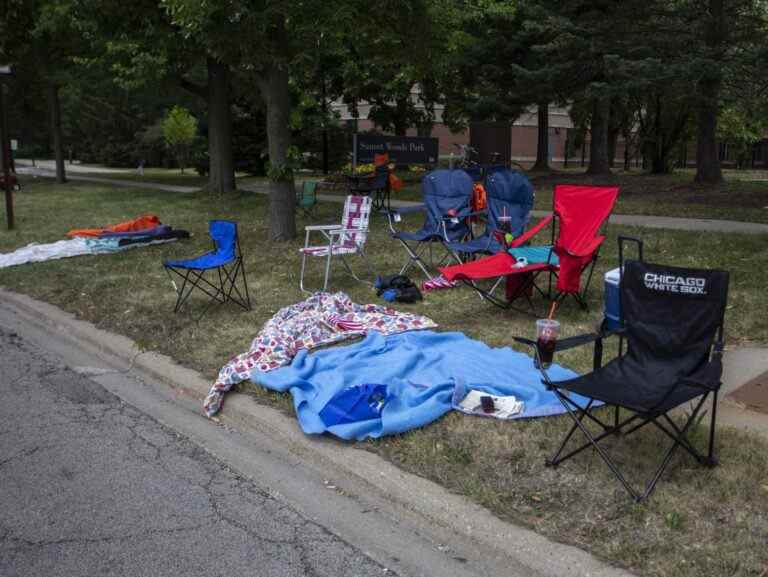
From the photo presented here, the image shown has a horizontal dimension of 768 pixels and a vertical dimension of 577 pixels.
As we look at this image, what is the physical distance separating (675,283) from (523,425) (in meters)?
1.19

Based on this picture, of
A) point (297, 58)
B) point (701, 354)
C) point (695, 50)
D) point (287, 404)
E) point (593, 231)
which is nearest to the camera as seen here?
point (701, 354)

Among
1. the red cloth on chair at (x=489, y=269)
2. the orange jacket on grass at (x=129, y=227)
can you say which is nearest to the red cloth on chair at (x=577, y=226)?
the red cloth on chair at (x=489, y=269)

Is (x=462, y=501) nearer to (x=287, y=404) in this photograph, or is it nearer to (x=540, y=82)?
(x=287, y=404)

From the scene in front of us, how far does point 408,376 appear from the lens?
509 cm

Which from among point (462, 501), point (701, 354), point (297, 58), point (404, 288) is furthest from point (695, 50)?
point (462, 501)

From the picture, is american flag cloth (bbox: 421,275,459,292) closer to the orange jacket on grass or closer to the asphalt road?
the asphalt road

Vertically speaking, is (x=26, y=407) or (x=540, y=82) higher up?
(x=540, y=82)

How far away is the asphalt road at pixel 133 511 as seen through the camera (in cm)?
323

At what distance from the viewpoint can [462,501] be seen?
11.6 ft

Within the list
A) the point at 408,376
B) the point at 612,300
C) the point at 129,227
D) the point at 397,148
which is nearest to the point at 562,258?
the point at 612,300

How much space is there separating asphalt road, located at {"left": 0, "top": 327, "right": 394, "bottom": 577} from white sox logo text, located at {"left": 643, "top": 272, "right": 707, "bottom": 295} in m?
2.16

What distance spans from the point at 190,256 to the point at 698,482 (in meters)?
Answer: 8.49

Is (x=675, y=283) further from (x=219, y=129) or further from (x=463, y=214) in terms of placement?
(x=219, y=129)

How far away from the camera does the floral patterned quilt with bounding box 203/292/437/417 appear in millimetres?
5266
